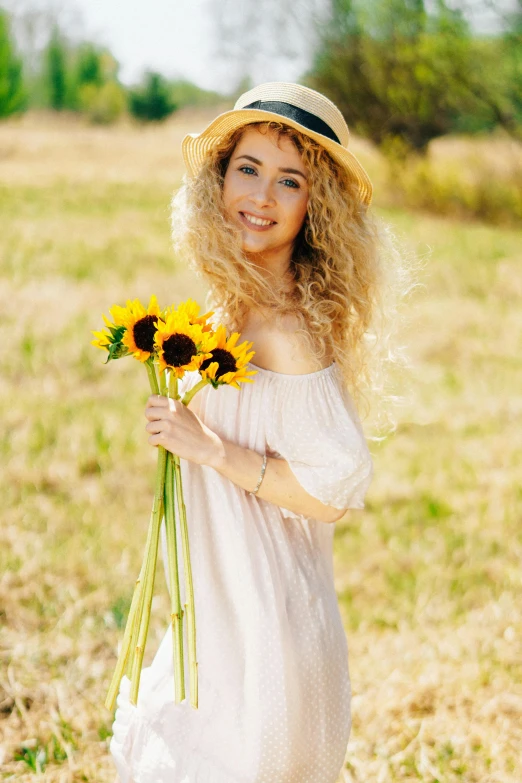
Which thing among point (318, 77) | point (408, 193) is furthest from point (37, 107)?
point (408, 193)

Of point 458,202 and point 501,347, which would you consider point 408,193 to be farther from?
point 501,347

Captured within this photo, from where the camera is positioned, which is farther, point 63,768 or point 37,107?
point 37,107

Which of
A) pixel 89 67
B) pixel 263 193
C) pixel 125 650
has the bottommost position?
pixel 125 650

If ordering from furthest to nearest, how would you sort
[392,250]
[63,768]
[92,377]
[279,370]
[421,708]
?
[92,377], [421,708], [63,768], [392,250], [279,370]

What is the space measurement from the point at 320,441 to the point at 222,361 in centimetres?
29

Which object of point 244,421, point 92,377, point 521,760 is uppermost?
point 92,377

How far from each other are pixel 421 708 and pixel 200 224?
6.28 ft

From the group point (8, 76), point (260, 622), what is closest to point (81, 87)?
point (8, 76)

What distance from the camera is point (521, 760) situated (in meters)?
2.53

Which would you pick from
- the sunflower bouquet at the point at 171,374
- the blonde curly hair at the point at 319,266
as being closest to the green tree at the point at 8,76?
the blonde curly hair at the point at 319,266

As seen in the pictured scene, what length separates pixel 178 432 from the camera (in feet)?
5.27

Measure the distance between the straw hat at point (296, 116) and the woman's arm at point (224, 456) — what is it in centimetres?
65

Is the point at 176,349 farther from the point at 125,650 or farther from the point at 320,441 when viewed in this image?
the point at 125,650

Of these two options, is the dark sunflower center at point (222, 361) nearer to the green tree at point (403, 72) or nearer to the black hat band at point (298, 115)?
the black hat band at point (298, 115)
